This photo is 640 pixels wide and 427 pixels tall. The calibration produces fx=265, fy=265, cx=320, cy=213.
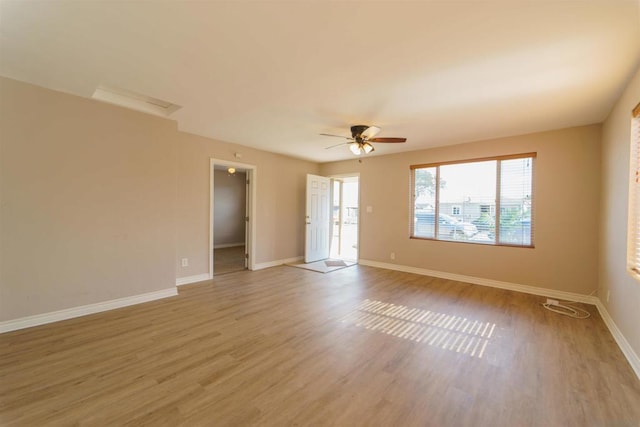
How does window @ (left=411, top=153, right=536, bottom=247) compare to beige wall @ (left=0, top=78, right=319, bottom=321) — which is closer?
beige wall @ (left=0, top=78, right=319, bottom=321)

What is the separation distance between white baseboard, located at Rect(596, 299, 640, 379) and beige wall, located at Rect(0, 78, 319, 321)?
204 inches

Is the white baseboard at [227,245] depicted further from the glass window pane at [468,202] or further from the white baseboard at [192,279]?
the glass window pane at [468,202]

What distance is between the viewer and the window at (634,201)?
249cm

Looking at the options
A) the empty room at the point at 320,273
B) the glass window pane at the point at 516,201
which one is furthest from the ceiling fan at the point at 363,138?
the glass window pane at the point at 516,201

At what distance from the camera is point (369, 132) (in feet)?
12.1

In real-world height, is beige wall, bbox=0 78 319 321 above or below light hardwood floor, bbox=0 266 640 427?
above

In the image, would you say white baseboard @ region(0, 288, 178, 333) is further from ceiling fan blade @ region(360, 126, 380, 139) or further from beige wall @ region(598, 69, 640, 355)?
beige wall @ region(598, 69, 640, 355)

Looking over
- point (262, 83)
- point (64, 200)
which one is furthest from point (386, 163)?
point (64, 200)

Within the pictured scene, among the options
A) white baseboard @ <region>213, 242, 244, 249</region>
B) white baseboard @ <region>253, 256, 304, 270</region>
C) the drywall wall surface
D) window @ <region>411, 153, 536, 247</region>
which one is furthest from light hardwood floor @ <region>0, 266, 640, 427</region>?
white baseboard @ <region>213, 242, 244, 249</region>

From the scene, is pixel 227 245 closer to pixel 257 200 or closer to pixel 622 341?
pixel 257 200

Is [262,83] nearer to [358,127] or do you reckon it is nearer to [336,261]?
[358,127]

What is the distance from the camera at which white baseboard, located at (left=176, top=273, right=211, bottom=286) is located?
4508 mm

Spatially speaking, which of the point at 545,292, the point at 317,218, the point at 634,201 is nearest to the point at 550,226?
the point at 545,292

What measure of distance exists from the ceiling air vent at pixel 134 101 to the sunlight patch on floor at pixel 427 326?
3653 millimetres
